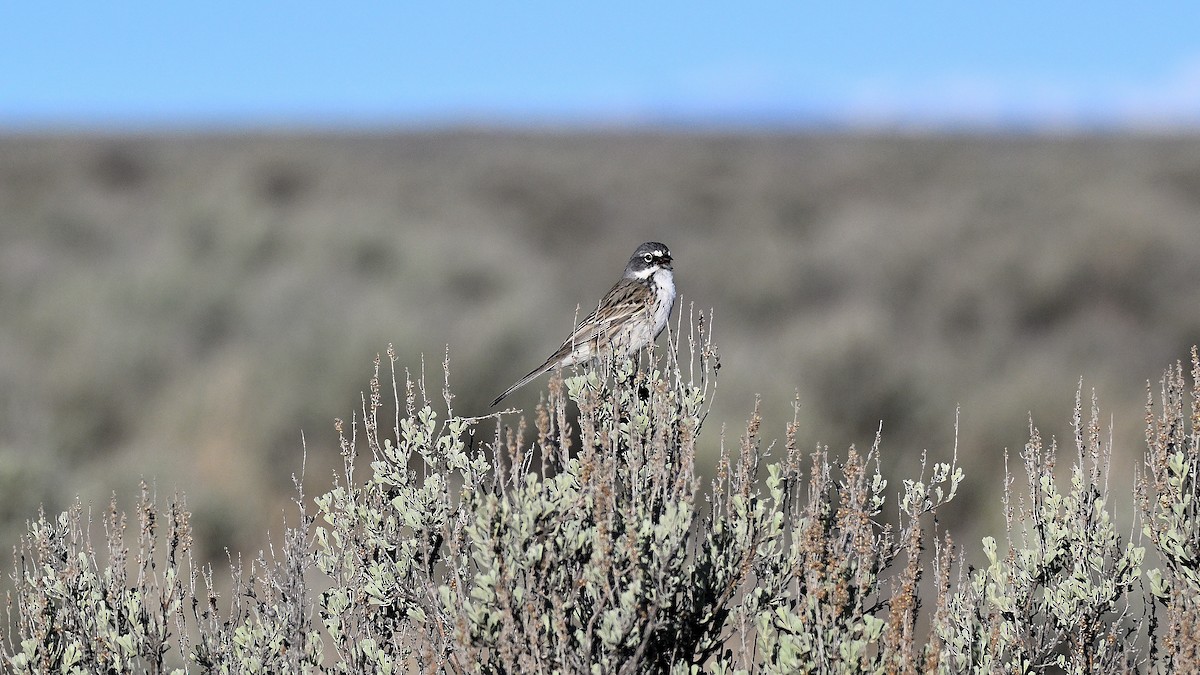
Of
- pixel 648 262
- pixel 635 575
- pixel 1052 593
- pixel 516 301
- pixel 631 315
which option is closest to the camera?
pixel 635 575

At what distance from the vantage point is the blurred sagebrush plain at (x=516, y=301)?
40.2 feet

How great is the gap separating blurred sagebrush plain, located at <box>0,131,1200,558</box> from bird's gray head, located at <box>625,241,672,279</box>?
154 cm

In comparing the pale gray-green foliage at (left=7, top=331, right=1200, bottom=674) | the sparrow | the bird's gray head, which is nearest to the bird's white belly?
the sparrow

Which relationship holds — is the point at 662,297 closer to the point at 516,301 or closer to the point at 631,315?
the point at 631,315

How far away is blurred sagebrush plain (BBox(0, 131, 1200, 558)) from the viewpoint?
12.2 metres

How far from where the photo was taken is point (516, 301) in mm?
15500

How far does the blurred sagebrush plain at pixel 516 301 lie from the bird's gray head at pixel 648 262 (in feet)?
5.04

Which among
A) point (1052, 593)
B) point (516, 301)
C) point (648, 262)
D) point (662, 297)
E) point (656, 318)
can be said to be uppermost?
point (648, 262)

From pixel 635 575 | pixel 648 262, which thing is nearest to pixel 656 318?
pixel 648 262

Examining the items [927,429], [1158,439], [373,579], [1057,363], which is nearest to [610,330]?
[373,579]

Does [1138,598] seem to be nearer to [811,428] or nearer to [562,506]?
[811,428]

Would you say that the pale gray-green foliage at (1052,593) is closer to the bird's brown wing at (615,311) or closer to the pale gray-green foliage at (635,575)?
the pale gray-green foliage at (635,575)

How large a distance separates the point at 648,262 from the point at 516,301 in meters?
8.85

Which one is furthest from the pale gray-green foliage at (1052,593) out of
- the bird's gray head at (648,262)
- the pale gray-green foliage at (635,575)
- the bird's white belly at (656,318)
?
the bird's gray head at (648,262)
